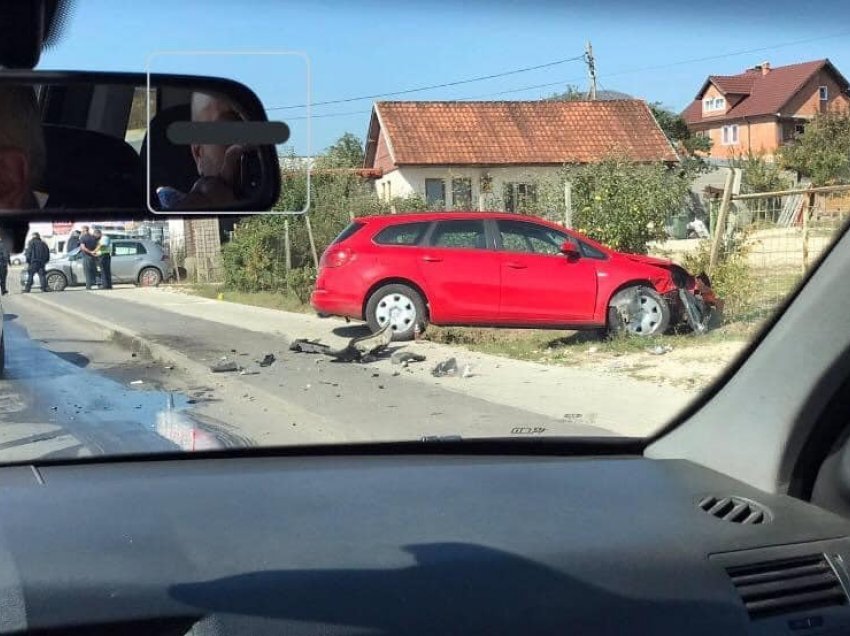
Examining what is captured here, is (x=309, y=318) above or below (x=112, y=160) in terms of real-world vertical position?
below

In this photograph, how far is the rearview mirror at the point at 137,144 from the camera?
2.13m

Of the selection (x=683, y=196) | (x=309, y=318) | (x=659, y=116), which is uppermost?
(x=659, y=116)

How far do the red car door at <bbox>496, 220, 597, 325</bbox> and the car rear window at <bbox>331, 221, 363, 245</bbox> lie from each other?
0.44 meters

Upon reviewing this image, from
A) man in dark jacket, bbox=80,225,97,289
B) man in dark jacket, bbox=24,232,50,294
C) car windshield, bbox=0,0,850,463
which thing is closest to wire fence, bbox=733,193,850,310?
car windshield, bbox=0,0,850,463

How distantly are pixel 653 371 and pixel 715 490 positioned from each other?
853 mm

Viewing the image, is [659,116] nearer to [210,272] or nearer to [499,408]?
[499,408]

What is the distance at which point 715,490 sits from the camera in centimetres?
300

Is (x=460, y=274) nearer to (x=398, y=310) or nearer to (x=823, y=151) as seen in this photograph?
→ (x=398, y=310)

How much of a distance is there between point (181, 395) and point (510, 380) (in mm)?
1129

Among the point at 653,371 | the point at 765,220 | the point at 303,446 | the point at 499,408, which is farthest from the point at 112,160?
the point at 765,220

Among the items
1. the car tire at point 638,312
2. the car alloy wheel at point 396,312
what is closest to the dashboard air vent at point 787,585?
the car tire at point 638,312

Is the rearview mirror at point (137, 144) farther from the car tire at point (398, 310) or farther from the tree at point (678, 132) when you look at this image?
the tree at point (678, 132)

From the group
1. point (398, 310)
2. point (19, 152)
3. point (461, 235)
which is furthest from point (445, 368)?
point (19, 152)

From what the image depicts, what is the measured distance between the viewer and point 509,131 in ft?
10.3
